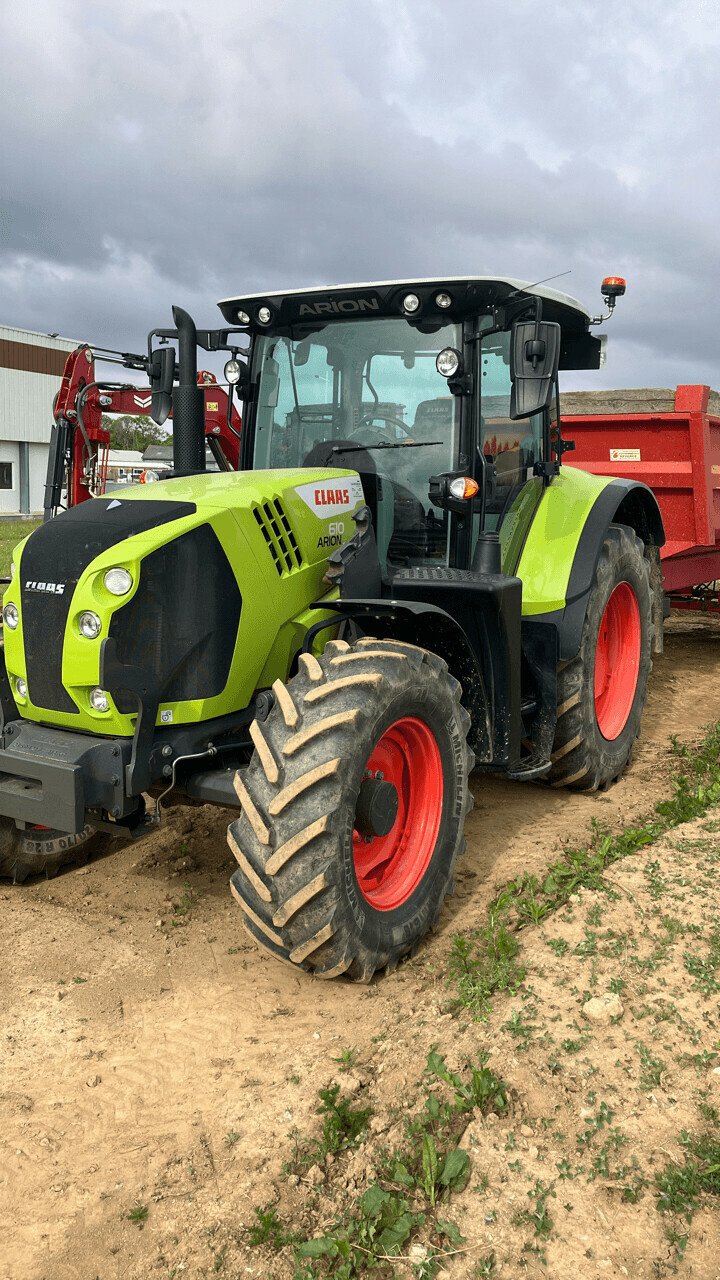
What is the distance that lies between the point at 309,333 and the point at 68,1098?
11.3 ft

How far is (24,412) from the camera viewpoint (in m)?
45.0

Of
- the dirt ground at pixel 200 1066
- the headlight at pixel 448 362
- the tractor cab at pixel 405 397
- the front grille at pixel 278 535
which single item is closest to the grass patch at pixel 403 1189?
the dirt ground at pixel 200 1066

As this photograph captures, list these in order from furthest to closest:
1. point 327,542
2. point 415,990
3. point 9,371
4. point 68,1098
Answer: point 9,371 < point 327,542 < point 415,990 < point 68,1098

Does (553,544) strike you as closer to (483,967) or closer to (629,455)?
(483,967)

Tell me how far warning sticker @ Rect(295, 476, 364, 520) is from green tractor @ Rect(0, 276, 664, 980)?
0.01 meters

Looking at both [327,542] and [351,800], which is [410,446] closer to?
[327,542]

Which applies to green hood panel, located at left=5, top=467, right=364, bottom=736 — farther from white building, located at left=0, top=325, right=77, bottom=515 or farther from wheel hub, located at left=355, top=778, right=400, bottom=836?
white building, located at left=0, top=325, right=77, bottom=515

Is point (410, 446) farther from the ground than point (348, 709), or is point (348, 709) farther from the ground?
point (410, 446)

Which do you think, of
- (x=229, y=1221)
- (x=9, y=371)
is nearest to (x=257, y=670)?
(x=229, y=1221)

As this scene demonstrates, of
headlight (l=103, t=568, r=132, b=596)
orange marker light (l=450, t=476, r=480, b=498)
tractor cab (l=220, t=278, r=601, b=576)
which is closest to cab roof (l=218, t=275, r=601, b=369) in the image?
tractor cab (l=220, t=278, r=601, b=576)

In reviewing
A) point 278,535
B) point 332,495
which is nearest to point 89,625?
point 278,535

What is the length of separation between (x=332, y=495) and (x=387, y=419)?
513 millimetres

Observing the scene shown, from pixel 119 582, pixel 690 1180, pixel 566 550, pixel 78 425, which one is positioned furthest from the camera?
pixel 78 425

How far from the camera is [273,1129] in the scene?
119 inches
